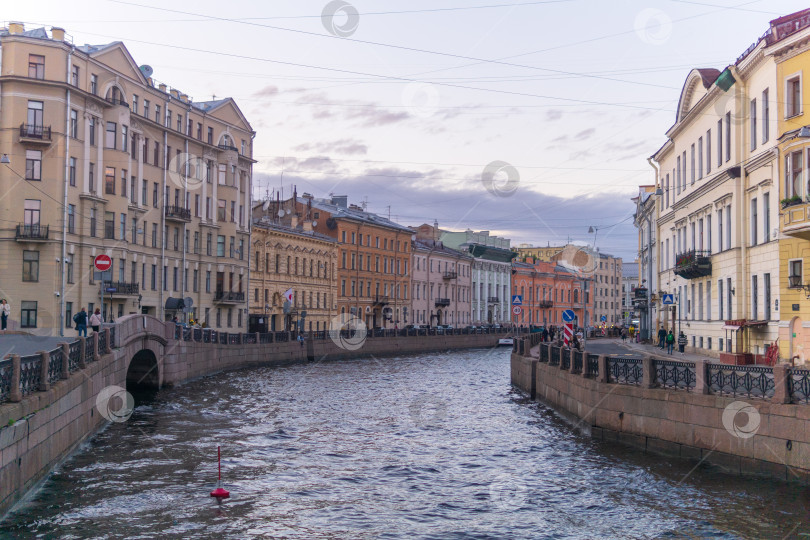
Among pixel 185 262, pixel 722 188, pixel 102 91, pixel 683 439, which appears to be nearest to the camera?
pixel 683 439

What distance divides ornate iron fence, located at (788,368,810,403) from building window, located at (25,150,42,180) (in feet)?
120

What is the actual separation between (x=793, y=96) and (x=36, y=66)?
3296 centimetres

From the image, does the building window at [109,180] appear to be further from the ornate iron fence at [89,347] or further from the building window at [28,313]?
the ornate iron fence at [89,347]

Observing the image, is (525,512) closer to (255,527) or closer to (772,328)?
(255,527)

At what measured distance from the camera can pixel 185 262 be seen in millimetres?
55156

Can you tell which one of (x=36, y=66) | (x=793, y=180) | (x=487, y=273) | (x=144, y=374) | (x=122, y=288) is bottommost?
(x=144, y=374)

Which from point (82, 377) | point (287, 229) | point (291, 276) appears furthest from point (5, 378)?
point (291, 276)

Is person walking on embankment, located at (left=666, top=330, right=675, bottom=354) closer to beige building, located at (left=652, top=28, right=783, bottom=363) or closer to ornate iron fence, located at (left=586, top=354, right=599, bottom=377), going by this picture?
beige building, located at (left=652, top=28, right=783, bottom=363)

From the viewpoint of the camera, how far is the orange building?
116 meters

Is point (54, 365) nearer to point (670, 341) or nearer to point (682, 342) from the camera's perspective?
point (670, 341)

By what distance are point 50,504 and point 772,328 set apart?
23.5m

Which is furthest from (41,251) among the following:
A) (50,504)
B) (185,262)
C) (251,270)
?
(50,504)

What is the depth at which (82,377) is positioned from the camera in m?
19.8

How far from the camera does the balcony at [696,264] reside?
37656 mm
